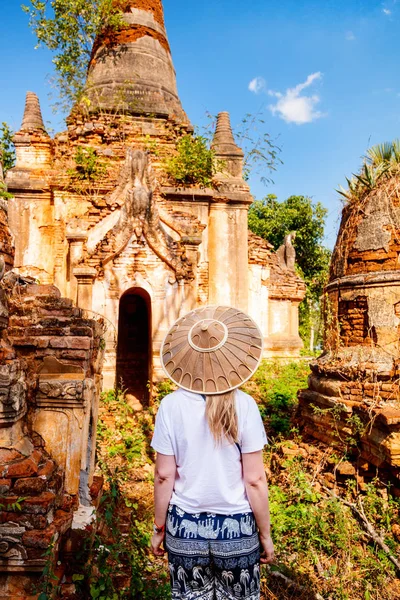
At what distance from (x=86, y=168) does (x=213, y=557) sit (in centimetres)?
911

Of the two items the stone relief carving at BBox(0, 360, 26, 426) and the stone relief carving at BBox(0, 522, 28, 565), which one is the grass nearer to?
the stone relief carving at BBox(0, 522, 28, 565)

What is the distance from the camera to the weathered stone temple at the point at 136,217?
9047 mm

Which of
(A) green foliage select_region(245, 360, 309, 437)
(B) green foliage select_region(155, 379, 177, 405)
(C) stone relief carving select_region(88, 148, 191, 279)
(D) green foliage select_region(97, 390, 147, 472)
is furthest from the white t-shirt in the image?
(C) stone relief carving select_region(88, 148, 191, 279)

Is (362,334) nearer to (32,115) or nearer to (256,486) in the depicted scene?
(256,486)

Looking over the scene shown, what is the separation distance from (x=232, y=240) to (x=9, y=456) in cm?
839

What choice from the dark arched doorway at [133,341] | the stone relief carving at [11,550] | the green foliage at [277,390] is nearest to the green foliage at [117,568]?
the stone relief carving at [11,550]

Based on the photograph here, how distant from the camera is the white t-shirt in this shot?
2129 mm

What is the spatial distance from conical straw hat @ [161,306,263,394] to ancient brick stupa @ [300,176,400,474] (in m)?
3.36

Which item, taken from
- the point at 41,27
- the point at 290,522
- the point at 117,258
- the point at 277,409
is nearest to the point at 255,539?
the point at 290,522

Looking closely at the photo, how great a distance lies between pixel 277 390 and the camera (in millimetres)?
9266

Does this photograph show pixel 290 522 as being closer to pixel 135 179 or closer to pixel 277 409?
pixel 277 409

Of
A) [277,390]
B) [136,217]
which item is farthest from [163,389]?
[136,217]

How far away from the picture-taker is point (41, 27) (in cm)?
1217

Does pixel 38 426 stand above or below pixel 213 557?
above
